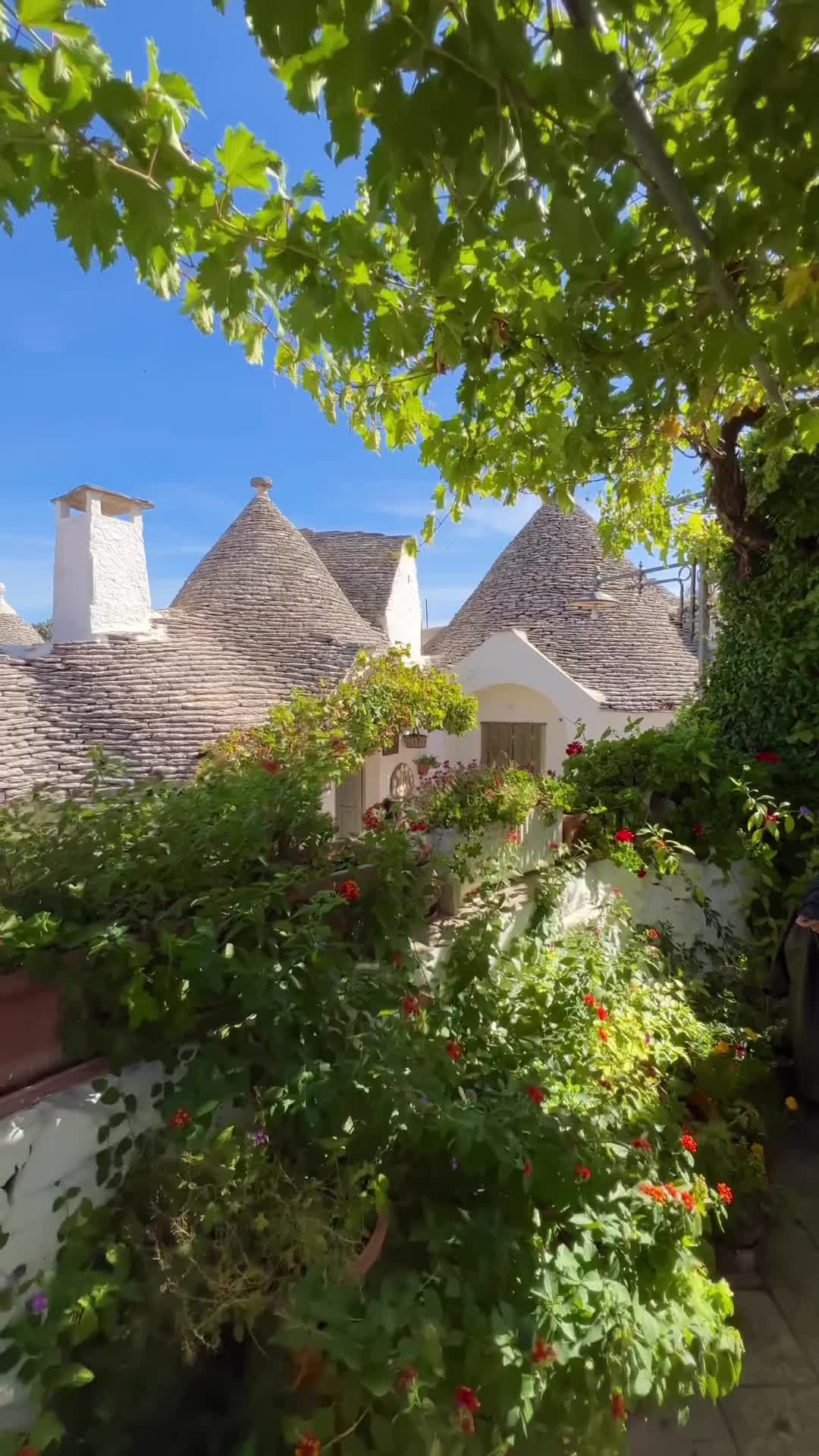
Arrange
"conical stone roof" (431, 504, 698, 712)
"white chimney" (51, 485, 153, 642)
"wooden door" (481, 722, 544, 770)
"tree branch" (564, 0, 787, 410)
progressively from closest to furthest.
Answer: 1. "tree branch" (564, 0, 787, 410)
2. "white chimney" (51, 485, 153, 642)
3. "conical stone roof" (431, 504, 698, 712)
4. "wooden door" (481, 722, 544, 770)

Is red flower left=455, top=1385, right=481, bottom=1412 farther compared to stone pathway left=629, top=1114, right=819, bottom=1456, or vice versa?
stone pathway left=629, top=1114, right=819, bottom=1456

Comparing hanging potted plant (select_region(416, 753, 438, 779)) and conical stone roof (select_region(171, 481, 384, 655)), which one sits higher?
conical stone roof (select_region(171, 481, 384, 655))

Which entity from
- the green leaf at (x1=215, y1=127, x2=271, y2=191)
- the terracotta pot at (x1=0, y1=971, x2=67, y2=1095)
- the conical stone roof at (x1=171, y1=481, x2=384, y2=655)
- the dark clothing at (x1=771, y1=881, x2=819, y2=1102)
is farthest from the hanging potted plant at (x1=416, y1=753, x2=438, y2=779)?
the conical stone roof at (x1=171, y1=481, x2=384, y2=655)

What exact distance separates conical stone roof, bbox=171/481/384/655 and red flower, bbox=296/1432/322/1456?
11.6 meters

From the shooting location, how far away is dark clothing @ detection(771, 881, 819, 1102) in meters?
A: 3.70

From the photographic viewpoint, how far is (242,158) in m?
1.78

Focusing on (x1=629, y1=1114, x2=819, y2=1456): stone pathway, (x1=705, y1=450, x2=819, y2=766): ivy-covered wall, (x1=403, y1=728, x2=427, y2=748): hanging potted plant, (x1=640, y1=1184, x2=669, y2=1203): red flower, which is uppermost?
(x1=705, y1=450, x2=819, y2=766): ivy-covered wall

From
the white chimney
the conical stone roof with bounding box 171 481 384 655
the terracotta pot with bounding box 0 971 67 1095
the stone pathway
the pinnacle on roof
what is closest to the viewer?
the terracotta pot with bounding box 0 971 67 1095

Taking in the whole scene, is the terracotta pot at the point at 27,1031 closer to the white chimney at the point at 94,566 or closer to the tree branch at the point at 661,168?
the tree branch at the point at 661,168

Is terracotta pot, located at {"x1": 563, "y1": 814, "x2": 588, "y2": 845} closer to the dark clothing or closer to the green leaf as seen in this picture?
the dark clothing

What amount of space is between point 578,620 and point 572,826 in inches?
471

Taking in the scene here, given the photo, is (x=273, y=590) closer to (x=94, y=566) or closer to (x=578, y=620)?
(x=94, y=566)

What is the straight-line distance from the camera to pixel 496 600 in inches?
651

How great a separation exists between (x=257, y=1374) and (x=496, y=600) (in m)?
15.7
